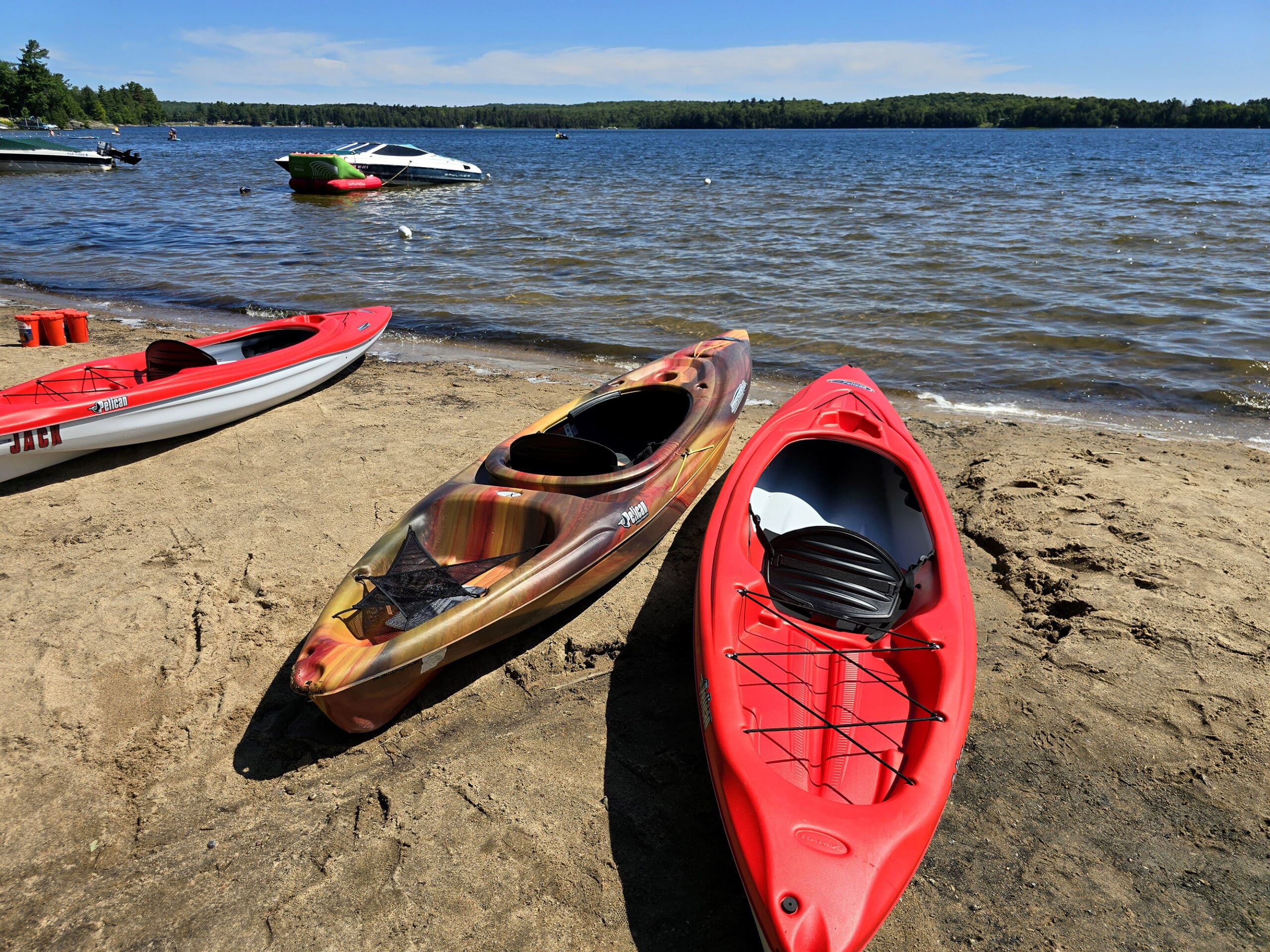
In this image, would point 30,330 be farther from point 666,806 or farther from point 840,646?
point 840,646

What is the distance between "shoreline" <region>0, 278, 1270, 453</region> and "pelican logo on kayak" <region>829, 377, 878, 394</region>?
199cm

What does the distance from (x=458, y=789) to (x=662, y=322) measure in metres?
7.91

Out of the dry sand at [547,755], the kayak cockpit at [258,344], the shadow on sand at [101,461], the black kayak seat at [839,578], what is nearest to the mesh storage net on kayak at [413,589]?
the dry sand at [547,755]

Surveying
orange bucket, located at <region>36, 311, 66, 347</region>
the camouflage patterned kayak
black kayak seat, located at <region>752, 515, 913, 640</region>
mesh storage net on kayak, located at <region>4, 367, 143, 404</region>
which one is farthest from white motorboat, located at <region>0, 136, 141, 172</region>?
black kayak seat, located at <region>752, 515, 913, 640</region>

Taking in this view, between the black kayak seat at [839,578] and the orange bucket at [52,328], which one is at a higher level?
the orange bucket at [52,328]

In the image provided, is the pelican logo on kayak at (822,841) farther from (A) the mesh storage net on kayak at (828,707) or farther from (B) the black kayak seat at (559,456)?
(B) the black kayak seat at (559,456)

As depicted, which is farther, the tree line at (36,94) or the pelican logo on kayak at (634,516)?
the tree line at (36,94)

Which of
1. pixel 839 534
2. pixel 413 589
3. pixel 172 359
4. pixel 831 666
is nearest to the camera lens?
pixel 831 666

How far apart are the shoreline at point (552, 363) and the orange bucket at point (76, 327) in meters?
1.52

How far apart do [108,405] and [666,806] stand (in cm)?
491

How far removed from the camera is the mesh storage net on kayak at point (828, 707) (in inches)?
113

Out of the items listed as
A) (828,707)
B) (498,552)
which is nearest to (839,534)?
(828,707)

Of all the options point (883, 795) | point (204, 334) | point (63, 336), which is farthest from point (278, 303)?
point (883, 795)

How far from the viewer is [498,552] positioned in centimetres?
405
